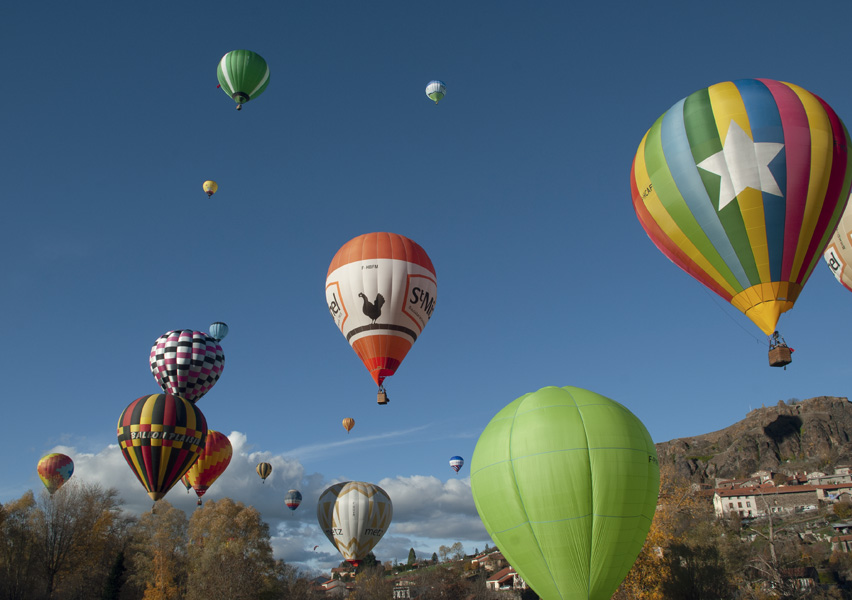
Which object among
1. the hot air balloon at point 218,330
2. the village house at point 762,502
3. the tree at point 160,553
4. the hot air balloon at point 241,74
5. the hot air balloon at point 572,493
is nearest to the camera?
the hot air balloon at point 572,493

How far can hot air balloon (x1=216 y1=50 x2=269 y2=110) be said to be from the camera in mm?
26375

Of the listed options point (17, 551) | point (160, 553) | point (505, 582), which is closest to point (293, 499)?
point (160, 553)

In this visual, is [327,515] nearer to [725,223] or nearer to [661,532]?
[661,532]

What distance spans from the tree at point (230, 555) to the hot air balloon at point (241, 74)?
21849mm

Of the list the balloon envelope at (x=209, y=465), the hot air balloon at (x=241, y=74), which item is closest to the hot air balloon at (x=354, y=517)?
the balloon envelope at (x=209, y=465)

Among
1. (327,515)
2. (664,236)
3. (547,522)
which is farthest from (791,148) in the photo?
(327,515)

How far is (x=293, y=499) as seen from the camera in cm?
5078

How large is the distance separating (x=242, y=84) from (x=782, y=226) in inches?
825

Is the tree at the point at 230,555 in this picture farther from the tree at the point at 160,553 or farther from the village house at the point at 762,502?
the village house at the point at 762,502

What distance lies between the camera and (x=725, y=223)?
52.1 ft

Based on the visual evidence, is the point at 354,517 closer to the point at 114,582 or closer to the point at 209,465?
the point at 209,465

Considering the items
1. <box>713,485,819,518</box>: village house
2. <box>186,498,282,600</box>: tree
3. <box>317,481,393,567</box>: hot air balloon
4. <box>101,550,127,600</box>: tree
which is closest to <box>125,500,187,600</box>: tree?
<box>186,498,282,600</box>: tree

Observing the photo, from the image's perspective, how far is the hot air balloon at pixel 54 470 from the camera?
145 ft

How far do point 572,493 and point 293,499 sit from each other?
4200 centimetres
